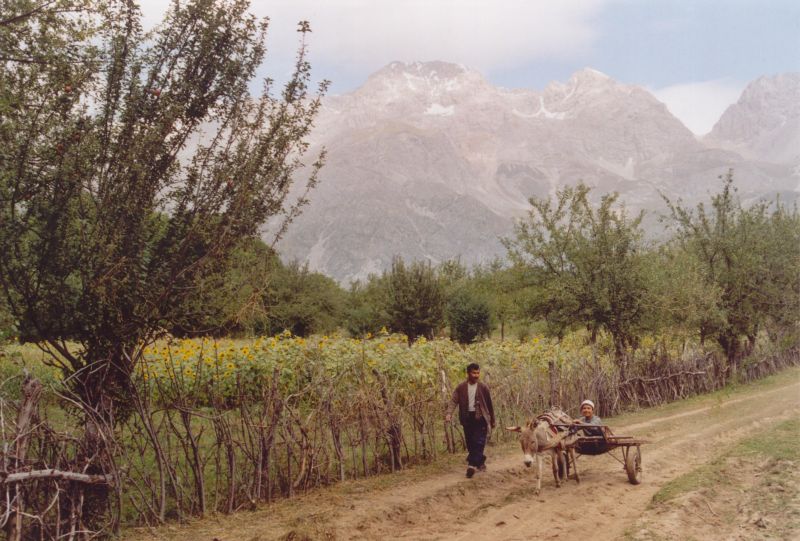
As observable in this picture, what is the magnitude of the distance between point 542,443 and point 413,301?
2250cm

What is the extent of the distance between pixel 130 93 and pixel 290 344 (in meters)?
9.86

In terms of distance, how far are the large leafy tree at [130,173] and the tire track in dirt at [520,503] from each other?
3.73m

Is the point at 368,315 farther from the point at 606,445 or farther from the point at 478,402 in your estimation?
the point at 606,445

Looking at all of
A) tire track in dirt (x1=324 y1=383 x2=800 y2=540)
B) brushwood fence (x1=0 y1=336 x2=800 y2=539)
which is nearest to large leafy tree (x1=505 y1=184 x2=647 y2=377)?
brushwood fence (x1=0 y1=336 x2=800 y2=539)

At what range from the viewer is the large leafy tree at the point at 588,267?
19.6 meters

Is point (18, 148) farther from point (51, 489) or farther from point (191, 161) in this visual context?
point (51, 489)

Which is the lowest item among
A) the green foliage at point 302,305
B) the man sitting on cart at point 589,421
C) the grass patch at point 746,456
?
the grass patch at point 746,456

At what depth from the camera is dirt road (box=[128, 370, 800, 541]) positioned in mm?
7723

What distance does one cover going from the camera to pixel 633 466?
9648 mm

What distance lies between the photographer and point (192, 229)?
7.50 metres

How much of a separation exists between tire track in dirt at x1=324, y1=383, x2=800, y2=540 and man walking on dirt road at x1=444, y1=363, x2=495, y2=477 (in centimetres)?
33

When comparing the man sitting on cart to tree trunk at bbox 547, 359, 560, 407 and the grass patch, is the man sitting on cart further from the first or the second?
tree trunk at bbox 547, 359, 560, 407

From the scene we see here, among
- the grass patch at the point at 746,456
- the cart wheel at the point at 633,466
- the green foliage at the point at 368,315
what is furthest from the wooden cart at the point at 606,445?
the green foliage at the point at 368,315

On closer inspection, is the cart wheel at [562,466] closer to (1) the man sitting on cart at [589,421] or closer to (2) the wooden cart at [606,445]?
(2) the wooden cart at [606,445]
